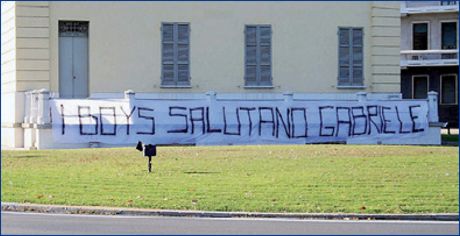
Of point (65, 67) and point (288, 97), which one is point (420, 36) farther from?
point (65, 67)

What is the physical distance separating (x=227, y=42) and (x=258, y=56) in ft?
4.19

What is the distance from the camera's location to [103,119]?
88.1 feet

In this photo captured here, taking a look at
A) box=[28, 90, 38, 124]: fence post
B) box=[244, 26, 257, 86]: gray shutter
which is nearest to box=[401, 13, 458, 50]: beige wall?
box=[244, 26, 257, 86]: gray shutter

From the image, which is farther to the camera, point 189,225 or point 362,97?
point 362,97

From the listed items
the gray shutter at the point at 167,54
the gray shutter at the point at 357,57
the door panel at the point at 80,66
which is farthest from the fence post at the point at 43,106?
the gray shutter at the point at 357,57

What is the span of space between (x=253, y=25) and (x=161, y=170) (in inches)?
501

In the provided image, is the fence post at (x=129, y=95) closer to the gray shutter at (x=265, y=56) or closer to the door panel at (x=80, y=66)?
the door panel at (x=80, y=66)

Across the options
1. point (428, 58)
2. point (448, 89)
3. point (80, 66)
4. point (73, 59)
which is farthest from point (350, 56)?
point (448, 89)

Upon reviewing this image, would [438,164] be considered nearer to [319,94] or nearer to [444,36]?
[319,94]

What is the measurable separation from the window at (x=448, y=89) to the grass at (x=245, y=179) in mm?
23748

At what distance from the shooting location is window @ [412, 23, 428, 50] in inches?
1864

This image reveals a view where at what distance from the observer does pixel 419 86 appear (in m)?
47.8

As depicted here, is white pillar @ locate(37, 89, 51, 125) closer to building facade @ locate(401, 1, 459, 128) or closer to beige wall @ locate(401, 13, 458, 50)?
building facade @ locate(401, 1, 459, 128)

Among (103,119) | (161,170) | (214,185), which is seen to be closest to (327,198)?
(214,185)
